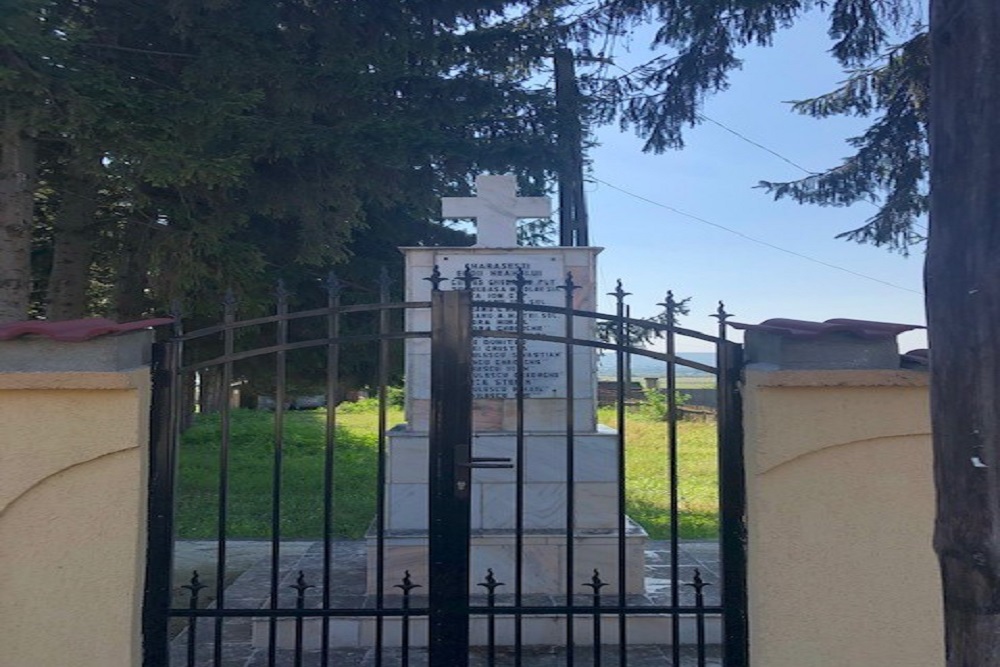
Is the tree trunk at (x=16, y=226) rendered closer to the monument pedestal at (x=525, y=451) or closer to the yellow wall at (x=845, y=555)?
the monument pedestal at (x=525, y=451)

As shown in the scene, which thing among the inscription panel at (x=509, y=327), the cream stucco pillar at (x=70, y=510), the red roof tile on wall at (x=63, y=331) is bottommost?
A: the cream stucco pillar at (x=70, y=510)

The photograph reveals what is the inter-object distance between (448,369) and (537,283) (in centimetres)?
244

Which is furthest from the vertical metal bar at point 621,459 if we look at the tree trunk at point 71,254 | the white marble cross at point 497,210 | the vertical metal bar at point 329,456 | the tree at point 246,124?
the tree trunk at point 71,254

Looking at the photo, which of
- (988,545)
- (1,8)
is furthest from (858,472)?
(1,8)

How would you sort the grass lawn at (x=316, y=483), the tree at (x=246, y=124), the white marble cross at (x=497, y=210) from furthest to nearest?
1. the grass lawn at (x=316, y=483)
2. the tree at (x=246, y=124)
3. the white marble cross at (x=497, y=210)

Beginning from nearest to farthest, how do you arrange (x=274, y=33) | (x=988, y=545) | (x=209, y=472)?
1. (x=988, y=545)
2. (x=274, y=33)
3. (x=209, y=472)

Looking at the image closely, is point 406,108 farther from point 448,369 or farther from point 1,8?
point 448,369

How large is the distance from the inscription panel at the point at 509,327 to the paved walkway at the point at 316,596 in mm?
1611

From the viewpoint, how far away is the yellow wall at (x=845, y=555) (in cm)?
327

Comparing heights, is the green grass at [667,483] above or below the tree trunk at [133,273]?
below

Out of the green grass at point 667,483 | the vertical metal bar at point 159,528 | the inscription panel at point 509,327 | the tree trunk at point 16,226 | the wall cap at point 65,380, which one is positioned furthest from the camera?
the green grass at point 667,483

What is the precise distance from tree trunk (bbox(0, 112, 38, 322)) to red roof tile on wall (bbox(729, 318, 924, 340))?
6.72 meters

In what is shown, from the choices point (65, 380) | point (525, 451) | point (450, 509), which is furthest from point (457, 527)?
point (525, 451)

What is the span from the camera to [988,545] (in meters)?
1.94
